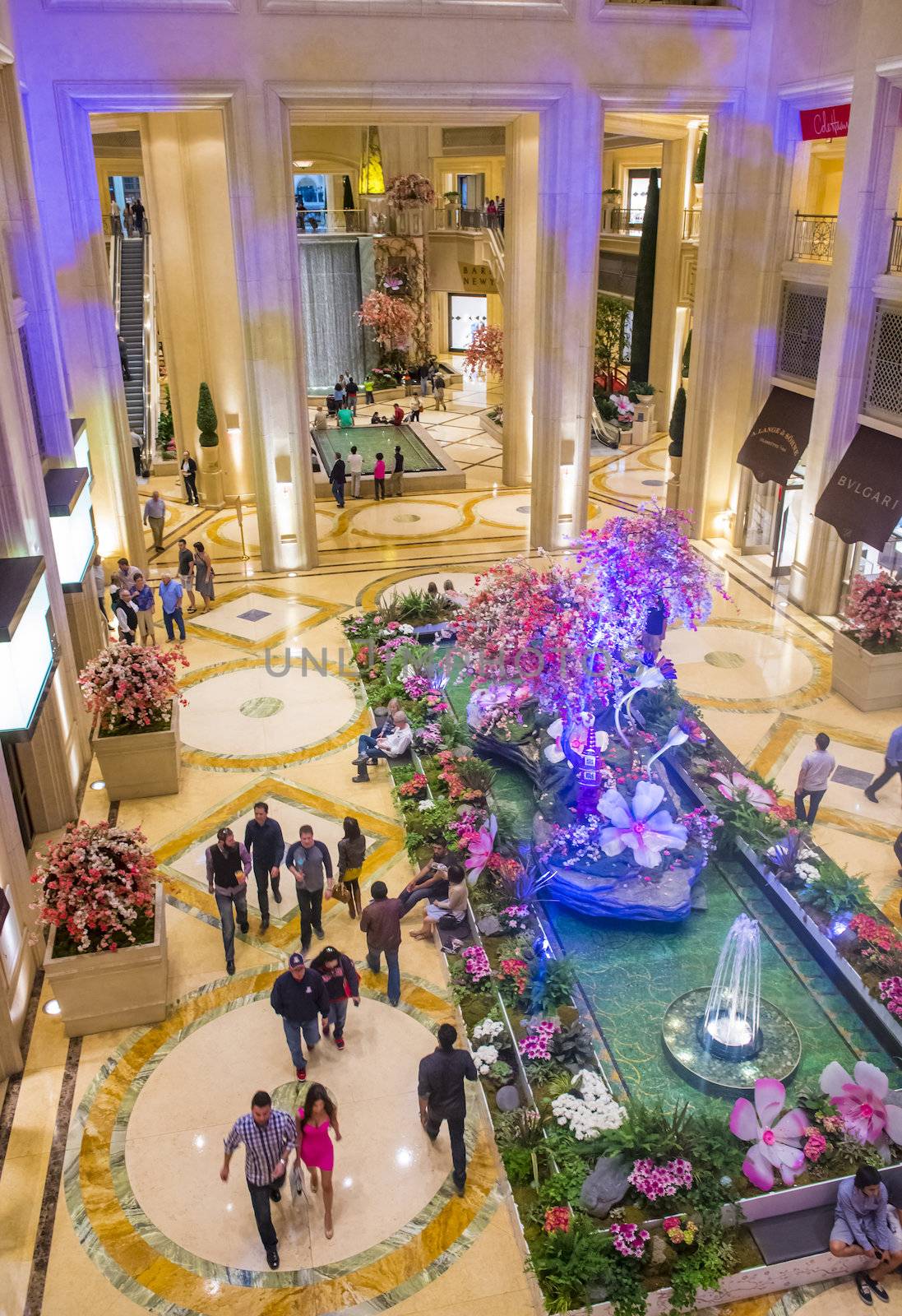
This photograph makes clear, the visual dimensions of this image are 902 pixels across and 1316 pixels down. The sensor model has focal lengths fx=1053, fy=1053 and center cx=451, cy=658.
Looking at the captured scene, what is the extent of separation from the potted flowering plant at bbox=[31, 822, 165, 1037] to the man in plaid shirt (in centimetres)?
205

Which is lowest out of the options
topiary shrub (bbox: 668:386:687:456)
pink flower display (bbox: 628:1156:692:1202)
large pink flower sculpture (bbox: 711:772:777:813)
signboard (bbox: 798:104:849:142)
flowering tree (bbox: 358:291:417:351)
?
pink flower display (bbox: 628:1156:692:1202)

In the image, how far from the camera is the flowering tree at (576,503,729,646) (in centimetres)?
980

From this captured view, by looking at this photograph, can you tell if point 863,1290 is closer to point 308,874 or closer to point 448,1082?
point 448,1082

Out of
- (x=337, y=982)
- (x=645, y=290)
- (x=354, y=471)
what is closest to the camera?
(x=337, y=982)

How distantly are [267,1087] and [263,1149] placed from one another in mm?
1462

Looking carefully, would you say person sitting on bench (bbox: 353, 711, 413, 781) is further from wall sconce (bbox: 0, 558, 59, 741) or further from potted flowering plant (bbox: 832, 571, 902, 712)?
potted flowering plant (bbox: 832, 571, 902, 712)

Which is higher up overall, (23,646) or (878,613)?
(23,646)

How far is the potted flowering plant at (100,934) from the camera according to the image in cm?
758

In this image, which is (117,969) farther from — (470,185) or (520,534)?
(470,185)

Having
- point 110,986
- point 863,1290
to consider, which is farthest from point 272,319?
point 863,1290

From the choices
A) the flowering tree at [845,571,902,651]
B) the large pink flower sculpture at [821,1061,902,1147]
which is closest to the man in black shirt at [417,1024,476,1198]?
the large pink flower sculpture at [821,1061,902,1147]

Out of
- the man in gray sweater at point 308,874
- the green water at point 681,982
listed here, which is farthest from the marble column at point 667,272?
the man in gray sweater at point 308,874

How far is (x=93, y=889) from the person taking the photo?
7.67 metres

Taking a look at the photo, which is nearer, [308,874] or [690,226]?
[308,874]
